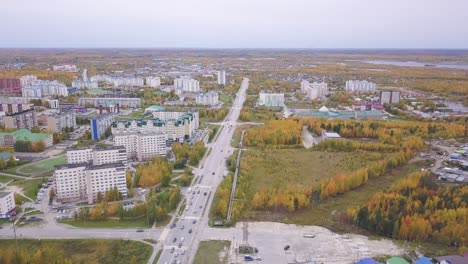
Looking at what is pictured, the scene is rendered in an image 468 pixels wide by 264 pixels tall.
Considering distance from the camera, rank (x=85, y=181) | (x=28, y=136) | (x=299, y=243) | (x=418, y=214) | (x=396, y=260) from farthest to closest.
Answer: (x=28, y=136), (x=85, y=181), (x=418, y=214), (x=299, y=243), (x=396, y=260)

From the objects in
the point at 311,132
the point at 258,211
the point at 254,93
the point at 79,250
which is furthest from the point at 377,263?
the point at 254,93

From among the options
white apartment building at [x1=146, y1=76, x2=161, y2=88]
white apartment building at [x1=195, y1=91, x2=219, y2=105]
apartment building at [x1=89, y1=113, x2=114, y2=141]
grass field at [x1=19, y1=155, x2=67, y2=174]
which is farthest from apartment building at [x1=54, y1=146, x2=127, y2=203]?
white apartment building at [x1=146, y1=76, x2=161, y2=88]

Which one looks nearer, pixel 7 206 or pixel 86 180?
pixel 7 206

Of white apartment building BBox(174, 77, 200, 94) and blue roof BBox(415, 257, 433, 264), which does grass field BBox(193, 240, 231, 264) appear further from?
white apartment building BBox(174, 77, 200, 94)

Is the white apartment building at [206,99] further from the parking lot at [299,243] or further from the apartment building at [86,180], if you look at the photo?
the parking lot at [299,243]

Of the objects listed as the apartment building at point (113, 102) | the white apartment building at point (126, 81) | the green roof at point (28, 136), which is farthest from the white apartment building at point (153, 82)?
the green roof at point (28, 136)

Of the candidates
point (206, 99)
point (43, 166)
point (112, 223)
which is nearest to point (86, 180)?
point (112, 223)

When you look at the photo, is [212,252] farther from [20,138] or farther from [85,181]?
[20,138]
